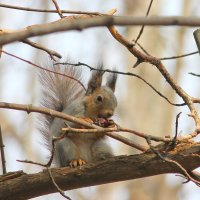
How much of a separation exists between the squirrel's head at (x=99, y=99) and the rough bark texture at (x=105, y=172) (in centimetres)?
71

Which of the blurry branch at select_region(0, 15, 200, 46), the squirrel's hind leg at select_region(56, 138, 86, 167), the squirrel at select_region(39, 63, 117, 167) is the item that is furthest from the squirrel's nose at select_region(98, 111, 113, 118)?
the blurry branch at select_region(0, 15, 200, 46)

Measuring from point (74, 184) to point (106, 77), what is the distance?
1104mm

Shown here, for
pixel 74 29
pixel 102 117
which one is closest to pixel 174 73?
pixel 102 117

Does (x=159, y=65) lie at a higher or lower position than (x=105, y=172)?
higher

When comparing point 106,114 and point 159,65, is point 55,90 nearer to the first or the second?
point 106,114

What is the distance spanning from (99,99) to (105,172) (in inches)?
34.3

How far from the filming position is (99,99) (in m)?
2.63

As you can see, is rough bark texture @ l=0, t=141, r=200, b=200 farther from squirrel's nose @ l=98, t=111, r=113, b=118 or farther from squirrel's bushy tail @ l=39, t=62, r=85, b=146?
squirrel's bushy tail @ l=39, t=62, r=85, b=146

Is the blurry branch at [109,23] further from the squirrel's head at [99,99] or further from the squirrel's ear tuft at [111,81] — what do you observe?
the squirrel's ear tuft at [111,81]

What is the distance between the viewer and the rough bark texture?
1.69 metres

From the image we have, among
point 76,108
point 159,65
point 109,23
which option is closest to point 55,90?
point 76,108

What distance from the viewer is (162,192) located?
5.39 meters

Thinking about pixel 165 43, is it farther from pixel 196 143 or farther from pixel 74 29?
pixel 74 29

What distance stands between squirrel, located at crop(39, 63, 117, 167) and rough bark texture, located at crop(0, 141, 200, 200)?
0.38m
